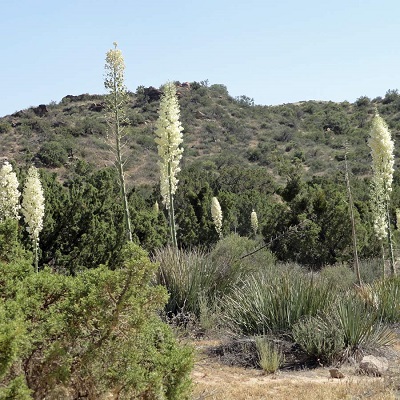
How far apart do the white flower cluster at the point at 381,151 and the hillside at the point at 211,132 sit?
23.4 meters

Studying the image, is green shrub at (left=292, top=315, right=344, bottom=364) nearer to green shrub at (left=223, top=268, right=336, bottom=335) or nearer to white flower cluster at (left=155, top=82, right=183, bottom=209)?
green shrub at (left=223, top=268, right=336, bottom=335)

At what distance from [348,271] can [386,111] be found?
36.0 meters

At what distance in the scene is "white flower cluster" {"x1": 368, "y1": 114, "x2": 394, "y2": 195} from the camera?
916 centimetres

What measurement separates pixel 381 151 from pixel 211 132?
119 ft

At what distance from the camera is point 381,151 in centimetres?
928

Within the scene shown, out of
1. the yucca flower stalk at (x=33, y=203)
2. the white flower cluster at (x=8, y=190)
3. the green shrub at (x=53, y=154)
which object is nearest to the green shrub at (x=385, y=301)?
the yucca flower stalk at (x=33, y=203)

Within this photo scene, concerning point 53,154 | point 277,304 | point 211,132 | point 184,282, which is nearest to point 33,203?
point 184,282

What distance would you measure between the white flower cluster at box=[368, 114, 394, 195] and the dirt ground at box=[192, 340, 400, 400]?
13.2 ft

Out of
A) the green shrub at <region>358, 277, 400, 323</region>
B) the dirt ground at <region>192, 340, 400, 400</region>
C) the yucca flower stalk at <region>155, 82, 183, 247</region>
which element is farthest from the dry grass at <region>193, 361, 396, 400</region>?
the yucca flower stalk at <region>155, 82, 183, 247</region>

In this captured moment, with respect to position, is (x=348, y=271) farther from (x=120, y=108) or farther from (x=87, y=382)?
(x=87, y=382)

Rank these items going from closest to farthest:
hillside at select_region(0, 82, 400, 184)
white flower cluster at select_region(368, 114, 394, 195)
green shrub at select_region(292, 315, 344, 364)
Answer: green shrub at select_region(292, 315, 344, 364) → white flower cluster at select_region(368, 114, 394, 195) → hillside at select_region(0, 82, 400, 184)

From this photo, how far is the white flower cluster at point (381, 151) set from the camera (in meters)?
9.16

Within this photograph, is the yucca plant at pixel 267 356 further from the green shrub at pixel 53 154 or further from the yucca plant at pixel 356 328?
the green shrub at pixel 53 154

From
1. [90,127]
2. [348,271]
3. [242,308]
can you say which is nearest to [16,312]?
[242,308]
